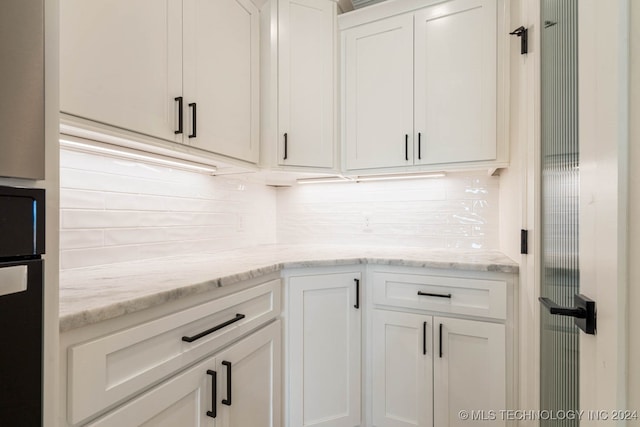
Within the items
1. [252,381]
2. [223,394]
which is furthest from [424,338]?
[223,394]

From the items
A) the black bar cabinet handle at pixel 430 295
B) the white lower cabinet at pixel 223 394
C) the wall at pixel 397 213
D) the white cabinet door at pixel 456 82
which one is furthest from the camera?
the wall at pixel 397 213

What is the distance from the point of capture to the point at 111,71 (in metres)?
0.99

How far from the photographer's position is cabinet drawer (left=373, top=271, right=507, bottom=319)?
135cm

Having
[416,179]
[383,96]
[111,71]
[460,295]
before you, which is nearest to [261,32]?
[383,96]

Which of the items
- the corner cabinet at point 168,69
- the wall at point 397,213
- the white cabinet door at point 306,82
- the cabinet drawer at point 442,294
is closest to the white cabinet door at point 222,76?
the corner cabinet at point 168,69

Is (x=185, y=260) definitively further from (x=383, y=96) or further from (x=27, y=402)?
(x=383, y=96)

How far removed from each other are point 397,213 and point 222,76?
1.32m

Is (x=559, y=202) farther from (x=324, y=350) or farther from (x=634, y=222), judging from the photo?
(x=324, y=350)

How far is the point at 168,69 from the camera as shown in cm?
118

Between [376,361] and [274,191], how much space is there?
139cm

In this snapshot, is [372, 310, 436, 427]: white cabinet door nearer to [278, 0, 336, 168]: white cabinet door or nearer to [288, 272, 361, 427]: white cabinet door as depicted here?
[288, 272, 361, 427]: white cabinet door

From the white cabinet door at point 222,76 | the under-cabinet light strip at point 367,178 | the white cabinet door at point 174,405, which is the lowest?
the white cabinet door at point 174,405

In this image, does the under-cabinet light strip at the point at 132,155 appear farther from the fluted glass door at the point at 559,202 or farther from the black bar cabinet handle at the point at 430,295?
the fluted glass door at the point at 559,202

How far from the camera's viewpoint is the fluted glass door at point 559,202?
2.36 feet
